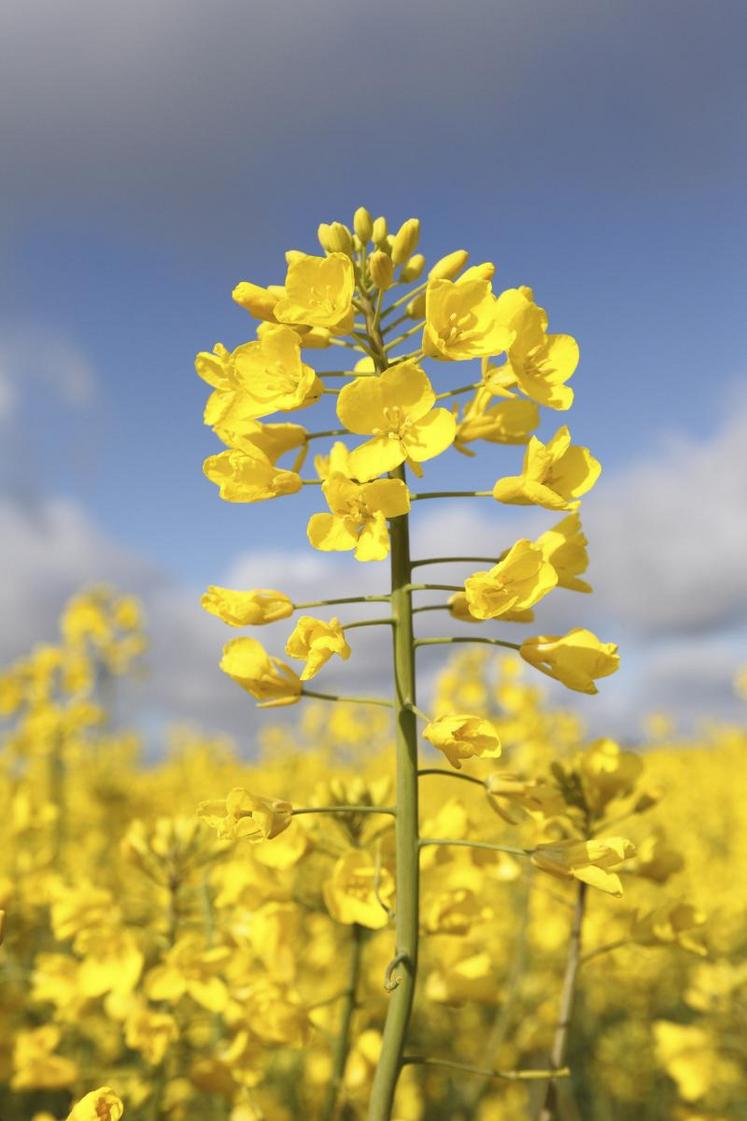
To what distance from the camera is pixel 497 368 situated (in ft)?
7.04

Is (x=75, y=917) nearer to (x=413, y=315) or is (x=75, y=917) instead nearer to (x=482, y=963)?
(x=482, y=963)

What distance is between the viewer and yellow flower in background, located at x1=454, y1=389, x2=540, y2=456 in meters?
2.14

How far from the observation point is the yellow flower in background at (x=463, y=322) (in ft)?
6.26

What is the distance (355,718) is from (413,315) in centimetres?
1129

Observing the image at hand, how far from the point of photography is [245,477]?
78.7 inches

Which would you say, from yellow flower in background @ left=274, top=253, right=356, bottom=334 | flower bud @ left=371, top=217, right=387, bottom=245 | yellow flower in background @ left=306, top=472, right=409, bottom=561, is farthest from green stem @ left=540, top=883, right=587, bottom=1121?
flower bud @ left=371, top=217, right=387, bottom=245

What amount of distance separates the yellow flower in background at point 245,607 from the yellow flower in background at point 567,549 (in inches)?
22.3

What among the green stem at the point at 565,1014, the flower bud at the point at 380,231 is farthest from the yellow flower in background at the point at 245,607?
the green stem at the point at 565,1014

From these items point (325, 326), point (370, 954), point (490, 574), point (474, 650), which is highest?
point (474, 650)

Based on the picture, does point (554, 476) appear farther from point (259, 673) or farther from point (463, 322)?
point (259, 673)

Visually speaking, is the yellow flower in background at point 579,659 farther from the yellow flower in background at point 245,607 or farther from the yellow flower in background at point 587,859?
the yellow flower in background at point 245,607

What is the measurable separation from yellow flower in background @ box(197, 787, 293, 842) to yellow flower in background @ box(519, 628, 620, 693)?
0.61m

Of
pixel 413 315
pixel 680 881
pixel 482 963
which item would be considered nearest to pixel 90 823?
pixel 680 881

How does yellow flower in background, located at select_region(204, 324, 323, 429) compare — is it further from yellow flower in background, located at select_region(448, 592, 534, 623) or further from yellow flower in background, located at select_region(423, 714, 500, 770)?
yellow flower in background, located at select_region(423, 714, 500, 770)
